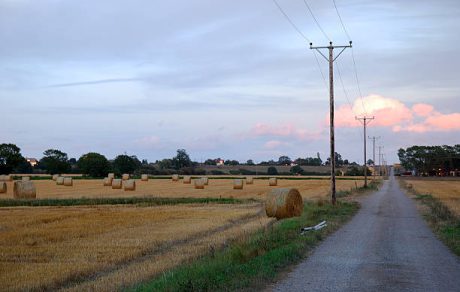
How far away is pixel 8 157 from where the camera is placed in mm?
121750

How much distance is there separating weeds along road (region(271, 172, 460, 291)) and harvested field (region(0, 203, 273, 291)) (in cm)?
318

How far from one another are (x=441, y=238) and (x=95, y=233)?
1124 cm

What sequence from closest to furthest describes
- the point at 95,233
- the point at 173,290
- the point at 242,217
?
1. the point at 173,290
2. the point at 95,233
3. the point at 242,217

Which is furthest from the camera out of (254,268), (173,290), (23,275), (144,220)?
(144,220)

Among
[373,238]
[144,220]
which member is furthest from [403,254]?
[144,220]

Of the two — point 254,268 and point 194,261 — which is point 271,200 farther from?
point 254,268

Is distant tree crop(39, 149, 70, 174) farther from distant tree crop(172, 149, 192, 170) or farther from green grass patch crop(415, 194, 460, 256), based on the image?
green grass patch crop(415, 194, 460, 256)

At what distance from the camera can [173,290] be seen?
9.81m

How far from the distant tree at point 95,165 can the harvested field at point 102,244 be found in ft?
298

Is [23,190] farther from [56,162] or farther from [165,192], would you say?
[56,162]

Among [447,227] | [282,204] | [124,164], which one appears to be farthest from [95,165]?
[447,227]

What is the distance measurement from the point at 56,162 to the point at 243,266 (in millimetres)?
135393

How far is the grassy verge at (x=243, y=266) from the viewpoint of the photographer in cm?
1041

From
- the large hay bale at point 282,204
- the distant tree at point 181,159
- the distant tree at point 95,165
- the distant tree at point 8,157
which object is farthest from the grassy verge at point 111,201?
the distant tree at point 181,159
